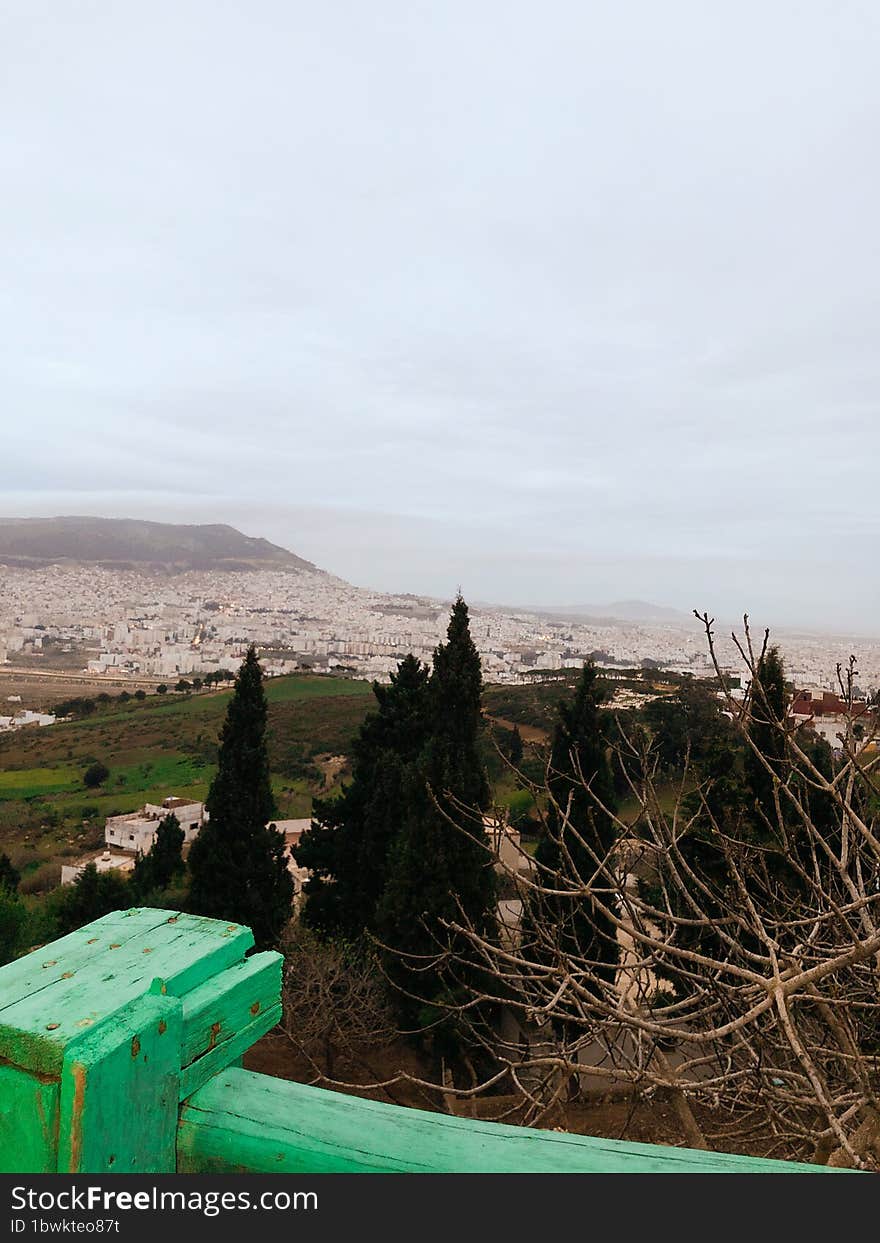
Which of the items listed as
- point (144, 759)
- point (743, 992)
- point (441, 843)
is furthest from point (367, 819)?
point (144, 759)

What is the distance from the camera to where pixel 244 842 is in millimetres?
11195

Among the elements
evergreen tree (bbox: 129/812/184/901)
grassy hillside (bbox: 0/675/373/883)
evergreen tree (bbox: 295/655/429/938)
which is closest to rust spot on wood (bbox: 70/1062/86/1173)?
evergreen tree (bbox: 295/655/429/938)

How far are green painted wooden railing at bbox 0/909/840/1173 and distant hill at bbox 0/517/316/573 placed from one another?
448ft

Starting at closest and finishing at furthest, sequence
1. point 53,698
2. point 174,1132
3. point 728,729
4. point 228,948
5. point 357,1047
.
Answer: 1. point 174,1132
2. point 228,948
3. point 357,1047
4. point 728,729
5. point 53,698

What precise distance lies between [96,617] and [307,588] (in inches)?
1708

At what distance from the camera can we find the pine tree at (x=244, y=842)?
11.0 meters

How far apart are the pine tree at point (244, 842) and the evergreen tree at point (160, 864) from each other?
9.01ft

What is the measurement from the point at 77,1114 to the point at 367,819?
37.2ft

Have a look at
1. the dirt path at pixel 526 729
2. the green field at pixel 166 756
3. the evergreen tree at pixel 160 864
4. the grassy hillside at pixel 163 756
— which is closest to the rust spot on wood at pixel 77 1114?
the evergreen tree at pixel 160 864

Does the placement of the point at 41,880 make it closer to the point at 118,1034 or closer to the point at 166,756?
the point at 166,756

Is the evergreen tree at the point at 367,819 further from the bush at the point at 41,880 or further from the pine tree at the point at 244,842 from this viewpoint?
the bush at the point at 41,880

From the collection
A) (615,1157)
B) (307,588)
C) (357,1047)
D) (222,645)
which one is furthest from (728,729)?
(307,588)

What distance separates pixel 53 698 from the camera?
5031cm
